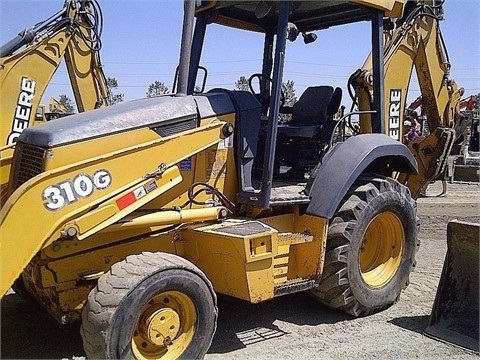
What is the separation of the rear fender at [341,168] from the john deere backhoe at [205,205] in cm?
1

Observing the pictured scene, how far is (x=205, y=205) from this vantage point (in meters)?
4.47

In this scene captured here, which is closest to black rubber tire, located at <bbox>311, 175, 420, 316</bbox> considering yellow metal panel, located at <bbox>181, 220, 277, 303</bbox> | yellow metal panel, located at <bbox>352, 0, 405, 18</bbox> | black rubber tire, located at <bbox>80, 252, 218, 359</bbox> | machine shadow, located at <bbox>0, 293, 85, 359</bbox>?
yellow metal panel, located at <bbox>181, 220, 277, 303</bbox>

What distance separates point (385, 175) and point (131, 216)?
266 cm

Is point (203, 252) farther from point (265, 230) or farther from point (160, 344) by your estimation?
point (160, 344)

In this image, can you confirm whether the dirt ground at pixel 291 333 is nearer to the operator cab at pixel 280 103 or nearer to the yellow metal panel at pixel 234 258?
the yellow metal panel at pixel 234 258

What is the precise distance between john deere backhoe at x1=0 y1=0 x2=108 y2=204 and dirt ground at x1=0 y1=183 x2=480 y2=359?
11.1 ft

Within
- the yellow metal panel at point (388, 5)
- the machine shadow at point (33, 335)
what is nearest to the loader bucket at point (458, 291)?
the yellow metal panel at point (388, 5)

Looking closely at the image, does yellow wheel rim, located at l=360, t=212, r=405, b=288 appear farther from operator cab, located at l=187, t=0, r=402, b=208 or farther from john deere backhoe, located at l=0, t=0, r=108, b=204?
john deere backhoe, located at l=0, t=0, r=108, b=204

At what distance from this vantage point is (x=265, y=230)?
427 cm

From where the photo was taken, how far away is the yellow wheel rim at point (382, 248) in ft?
17.4

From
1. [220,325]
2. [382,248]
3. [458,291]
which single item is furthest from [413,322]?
[220,325]

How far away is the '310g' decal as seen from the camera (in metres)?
3.40

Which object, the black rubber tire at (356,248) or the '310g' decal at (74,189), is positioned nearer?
the '310g' decal at (74,189)

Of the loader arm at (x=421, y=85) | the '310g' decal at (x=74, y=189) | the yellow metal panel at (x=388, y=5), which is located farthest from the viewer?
the loader arm at (x=421, y=85)
